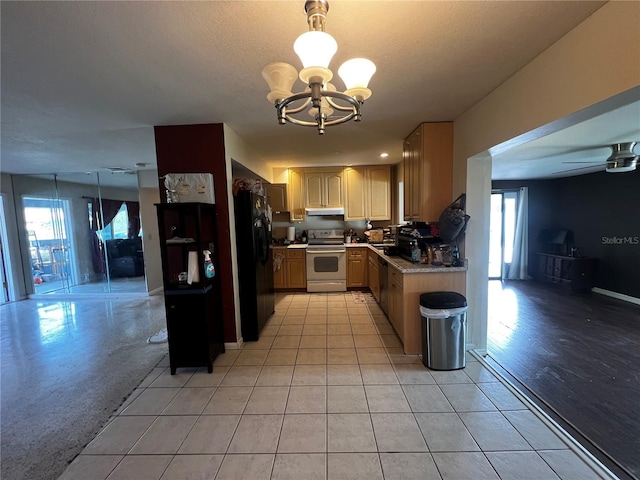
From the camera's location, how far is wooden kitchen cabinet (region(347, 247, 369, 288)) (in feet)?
16.7

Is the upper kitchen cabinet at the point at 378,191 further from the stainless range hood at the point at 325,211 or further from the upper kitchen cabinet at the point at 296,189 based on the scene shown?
the upper kitchen cabinet at the point at 296,189

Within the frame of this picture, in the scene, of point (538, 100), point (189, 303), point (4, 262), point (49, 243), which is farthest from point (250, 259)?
point (4, 262)

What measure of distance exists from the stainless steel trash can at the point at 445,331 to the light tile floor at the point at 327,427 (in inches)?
4.5

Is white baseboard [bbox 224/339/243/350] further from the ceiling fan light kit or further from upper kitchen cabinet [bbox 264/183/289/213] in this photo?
the ceiling fan light kit

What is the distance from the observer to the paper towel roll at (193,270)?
2533mm

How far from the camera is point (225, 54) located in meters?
1.62

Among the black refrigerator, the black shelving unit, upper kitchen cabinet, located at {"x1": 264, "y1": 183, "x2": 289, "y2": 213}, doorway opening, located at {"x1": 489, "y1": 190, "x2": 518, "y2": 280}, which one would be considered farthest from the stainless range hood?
doorway opening, located at {"x1": 489, "y1": 190, "x2": 518, "y2": 280}

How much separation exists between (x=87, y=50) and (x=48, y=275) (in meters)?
6.35

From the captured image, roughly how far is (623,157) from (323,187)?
173 inches

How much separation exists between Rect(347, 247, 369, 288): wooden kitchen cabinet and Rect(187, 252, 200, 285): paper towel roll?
10.1 ft

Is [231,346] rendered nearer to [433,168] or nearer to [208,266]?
[208,266]

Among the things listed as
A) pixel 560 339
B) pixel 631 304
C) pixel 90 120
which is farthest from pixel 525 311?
pixel 90 120

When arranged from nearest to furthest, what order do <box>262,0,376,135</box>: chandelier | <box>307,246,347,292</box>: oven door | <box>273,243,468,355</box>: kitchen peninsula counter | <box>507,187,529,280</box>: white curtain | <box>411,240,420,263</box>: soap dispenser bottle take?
<box>262,0,376,135</box>: chandelier, <box>273,243,468,355</box>: kitchen peninsula counter, <box>411,240,420,263</box>: soap dispenser bottle, <box>307,246,347,292</box>: oven door, <box>507,187,529,280</box>: white curtain

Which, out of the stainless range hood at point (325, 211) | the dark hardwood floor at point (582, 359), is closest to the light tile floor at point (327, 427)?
the dark hardwood floor at point (582, 359)
